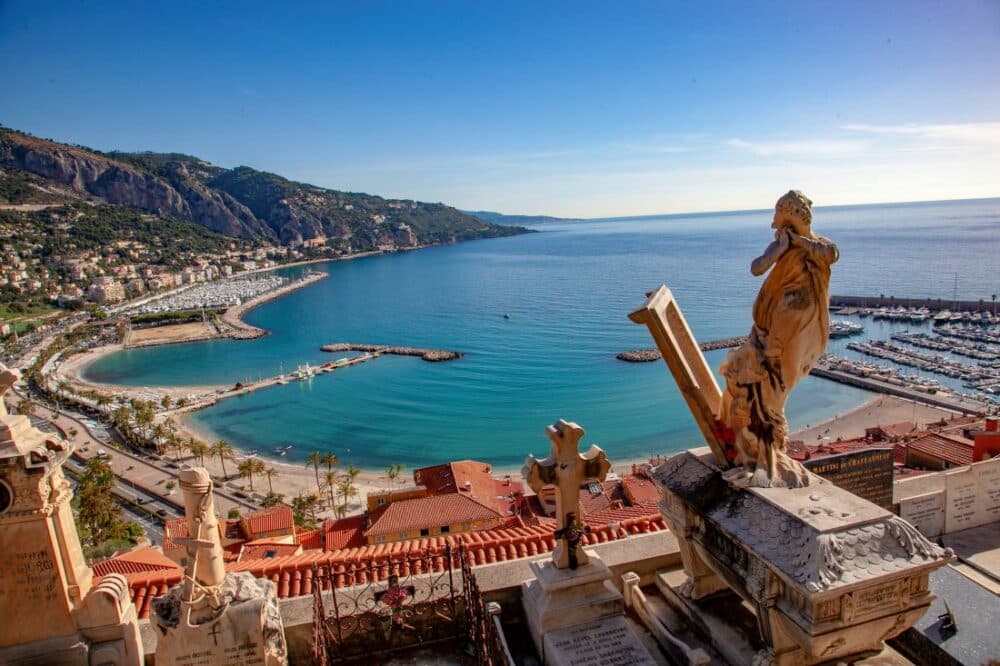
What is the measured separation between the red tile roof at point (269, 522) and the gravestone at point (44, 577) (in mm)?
19103

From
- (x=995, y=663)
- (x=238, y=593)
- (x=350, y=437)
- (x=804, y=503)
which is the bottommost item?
(x=350, y=437)

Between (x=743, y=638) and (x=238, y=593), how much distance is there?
196 inches

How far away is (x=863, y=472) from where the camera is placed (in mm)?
8195

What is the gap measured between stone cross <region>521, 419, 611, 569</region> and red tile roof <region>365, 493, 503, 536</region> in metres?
18.6

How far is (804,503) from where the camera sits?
5500mm

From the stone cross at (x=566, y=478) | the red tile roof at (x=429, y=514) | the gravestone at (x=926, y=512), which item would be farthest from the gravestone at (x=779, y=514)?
the red tile roof at (x=429, y=514)

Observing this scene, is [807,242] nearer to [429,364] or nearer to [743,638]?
[743,638]

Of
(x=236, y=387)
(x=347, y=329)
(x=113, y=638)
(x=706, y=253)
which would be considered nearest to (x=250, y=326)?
(x=347, y=329)

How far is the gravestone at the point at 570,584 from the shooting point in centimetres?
608

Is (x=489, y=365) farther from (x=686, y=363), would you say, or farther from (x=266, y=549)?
(x=686, y=363)

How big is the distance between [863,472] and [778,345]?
3.52m

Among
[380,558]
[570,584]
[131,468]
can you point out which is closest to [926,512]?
[570,584]

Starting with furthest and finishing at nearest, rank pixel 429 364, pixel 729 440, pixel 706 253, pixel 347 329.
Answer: pixel 706 253 < pixel 347 329 < pixel 429 364 < pixel 729 440

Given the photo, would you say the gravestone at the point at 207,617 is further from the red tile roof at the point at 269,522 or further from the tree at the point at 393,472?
the tree at the point at 393,472
